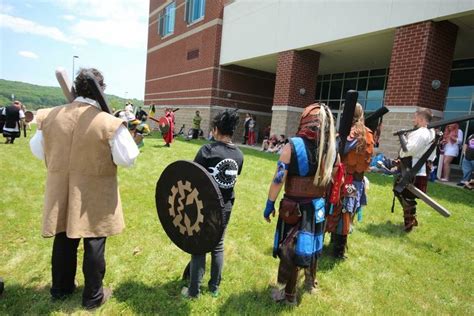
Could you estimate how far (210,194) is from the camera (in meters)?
2.30

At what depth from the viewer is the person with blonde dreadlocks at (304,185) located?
2.50 m

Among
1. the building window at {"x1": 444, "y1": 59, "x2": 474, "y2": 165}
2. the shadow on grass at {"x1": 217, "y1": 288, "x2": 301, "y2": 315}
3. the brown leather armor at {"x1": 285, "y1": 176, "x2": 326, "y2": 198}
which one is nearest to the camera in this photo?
the brown leather armor at {"x1": 285, "y1": 176, "x2": 326, "y2": 198}

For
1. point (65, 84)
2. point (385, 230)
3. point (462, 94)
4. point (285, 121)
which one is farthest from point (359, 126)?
point (462, 94)

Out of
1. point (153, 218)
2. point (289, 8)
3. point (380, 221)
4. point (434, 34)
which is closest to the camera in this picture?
point (153, 218)

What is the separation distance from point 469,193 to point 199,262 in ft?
24.3

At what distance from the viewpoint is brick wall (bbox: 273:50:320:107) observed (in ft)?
43.3

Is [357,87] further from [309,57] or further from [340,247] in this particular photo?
[340,247]

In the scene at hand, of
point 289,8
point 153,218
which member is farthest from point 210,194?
point 289,8

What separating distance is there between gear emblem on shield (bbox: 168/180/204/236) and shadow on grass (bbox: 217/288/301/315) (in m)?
0.76

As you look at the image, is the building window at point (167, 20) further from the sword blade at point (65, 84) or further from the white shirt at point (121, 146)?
the white shirt at point (121, 146)

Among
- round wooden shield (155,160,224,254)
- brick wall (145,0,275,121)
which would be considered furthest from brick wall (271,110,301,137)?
round wooden shield (155,160,224,254)

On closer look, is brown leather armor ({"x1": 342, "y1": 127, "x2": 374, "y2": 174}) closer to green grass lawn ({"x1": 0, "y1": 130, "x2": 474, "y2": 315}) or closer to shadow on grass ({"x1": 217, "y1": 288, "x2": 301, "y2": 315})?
green grass lawn ({"x1": 0, "y1": 130, "x2": 474, "y2": 315})

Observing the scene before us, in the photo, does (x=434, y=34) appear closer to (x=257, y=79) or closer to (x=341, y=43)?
(x=341, y=43)

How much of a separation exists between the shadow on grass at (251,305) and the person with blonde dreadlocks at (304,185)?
0.86 ft
